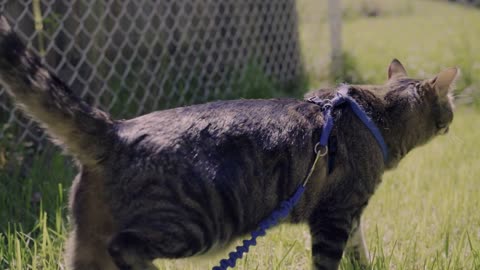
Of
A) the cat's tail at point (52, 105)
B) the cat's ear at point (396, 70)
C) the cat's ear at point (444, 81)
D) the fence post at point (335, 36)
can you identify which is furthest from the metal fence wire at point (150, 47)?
the cat's ear at point (444, 81)

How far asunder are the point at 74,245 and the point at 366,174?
1.02 m

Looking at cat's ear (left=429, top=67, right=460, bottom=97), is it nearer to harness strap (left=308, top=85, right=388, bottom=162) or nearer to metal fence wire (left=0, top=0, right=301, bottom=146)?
harness strap (left=308, top=85, right=388, bottom=162)

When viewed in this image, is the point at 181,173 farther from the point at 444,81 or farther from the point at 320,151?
the point at 444,81

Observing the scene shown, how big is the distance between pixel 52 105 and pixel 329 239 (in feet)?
3.24

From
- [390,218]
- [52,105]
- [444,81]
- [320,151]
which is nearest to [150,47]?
[390,218]

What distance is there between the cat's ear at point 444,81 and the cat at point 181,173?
0.57m

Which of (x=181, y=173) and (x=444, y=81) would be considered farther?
(x=444, y=81)

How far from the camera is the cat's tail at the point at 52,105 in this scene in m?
1.70

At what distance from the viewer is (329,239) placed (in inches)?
83.0

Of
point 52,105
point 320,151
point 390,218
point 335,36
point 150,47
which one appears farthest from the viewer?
point 335,36

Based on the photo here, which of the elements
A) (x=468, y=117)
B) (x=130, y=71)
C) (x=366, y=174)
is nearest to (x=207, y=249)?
(x=366, y=174)

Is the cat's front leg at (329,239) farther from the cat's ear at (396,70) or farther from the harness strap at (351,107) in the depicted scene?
the cat's ear at (396,70)

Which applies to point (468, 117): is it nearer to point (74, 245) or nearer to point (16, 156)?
point (16, 156)

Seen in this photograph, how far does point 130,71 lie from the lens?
387 cm
